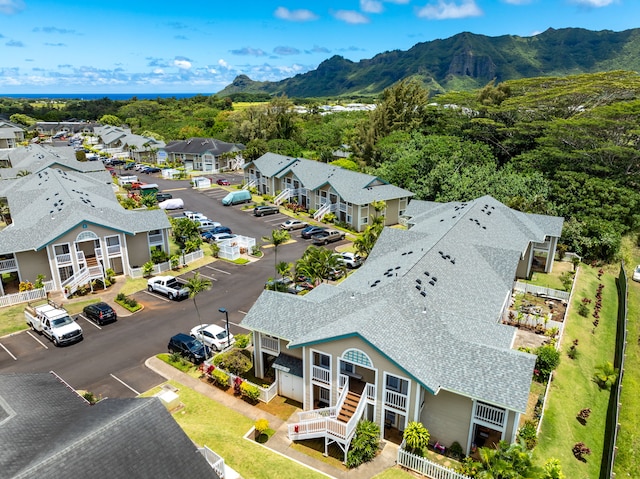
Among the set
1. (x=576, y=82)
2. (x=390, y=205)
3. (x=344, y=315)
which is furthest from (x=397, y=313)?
(x=576, y=82)

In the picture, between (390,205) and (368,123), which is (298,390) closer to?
(390,205)

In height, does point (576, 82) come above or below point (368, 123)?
above

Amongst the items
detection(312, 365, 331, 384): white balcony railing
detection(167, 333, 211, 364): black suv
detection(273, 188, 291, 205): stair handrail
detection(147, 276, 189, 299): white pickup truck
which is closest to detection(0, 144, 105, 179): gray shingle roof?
detection(273, 188, 291, 205): stair handrail

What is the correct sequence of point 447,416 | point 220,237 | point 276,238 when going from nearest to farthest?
1. point 447,416
2. point 276,238
3. point 220,237

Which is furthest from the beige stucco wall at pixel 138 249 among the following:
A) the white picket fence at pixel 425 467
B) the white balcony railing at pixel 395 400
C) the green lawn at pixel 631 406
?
the green lawn at pixel 631 406

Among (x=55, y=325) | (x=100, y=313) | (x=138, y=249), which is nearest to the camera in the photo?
(x=55, y=325)

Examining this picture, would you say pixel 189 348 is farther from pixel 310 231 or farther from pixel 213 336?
pixel 310 231

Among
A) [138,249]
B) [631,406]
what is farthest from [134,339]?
[631,406]

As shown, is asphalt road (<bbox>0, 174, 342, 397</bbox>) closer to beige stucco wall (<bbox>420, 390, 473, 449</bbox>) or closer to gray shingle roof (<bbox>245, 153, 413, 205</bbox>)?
gray shingle roof (<bbox>245, 153, 413, 205</bbox>)
